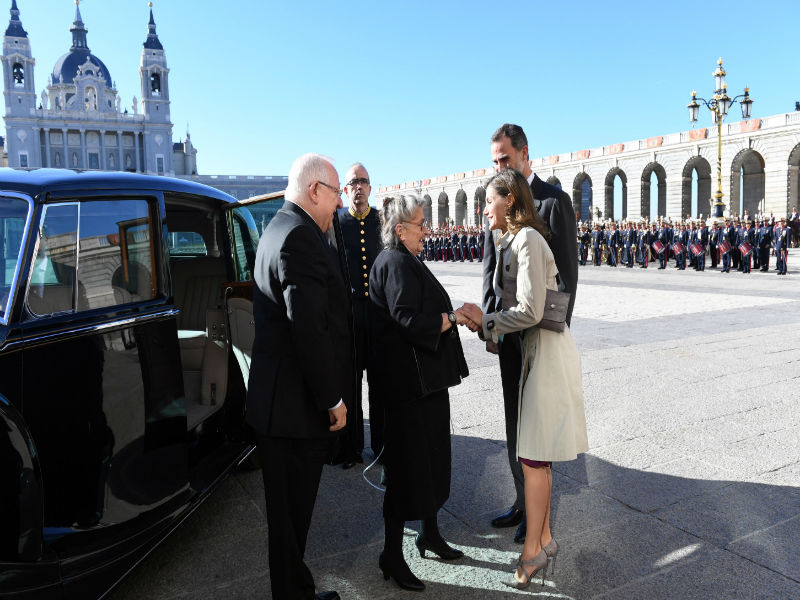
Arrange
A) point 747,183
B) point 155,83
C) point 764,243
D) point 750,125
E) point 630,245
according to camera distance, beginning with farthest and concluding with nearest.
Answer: point 155,83 < point 747,183 < point 750,125 < point 630,245 < point 764,243

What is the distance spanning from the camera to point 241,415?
3.60m

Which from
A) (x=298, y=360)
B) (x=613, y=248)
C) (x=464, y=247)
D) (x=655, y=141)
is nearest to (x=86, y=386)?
(x=298, y=360)

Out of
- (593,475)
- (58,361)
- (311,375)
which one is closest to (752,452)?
(593,475)

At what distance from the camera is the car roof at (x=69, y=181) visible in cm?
214

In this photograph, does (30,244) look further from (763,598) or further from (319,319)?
(763,598)

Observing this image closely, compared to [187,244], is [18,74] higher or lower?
higher

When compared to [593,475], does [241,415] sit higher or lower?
higher

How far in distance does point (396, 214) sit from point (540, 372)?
909 millimetres

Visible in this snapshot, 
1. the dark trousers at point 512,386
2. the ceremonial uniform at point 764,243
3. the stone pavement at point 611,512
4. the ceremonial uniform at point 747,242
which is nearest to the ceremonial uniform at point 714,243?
the ceremonial uniform at point 747,242

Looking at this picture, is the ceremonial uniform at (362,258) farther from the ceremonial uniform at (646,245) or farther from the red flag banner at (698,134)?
the red flag banner at (698,134)

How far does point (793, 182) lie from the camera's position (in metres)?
39.4

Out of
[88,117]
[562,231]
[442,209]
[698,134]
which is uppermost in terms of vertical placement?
[88,117]

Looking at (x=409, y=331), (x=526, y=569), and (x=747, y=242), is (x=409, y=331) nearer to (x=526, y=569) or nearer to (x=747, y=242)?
(x=526, y=569)

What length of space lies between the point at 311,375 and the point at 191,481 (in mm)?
1100
